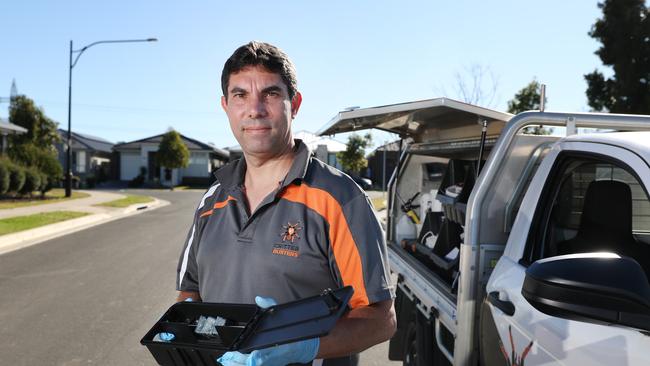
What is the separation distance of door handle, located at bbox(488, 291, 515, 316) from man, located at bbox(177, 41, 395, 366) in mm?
635

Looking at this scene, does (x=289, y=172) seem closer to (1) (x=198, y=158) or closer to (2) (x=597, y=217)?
(2) (x=597, y=217)

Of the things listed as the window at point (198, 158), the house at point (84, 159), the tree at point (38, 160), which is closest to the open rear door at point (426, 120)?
the tree at point (38, 160)

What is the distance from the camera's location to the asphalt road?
14.8 feet

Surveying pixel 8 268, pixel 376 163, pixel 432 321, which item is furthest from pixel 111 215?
pixel 376 163

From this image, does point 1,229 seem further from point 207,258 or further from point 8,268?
point 207,258

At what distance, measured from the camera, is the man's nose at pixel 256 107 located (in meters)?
1.88

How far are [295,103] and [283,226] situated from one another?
512mm

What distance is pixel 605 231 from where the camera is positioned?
8.14ft

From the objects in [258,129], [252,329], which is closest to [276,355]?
[252,329]

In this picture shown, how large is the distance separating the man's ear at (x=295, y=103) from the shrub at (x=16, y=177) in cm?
2230

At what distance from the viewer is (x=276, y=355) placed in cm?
149

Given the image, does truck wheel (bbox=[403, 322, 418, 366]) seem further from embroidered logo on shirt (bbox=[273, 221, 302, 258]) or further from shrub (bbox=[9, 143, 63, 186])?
shrub (bbox=[9, 143, 63, 186])

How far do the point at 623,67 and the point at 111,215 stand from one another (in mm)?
19713

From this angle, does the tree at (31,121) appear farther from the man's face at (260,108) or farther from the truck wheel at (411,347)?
the man's face at (260,108)
